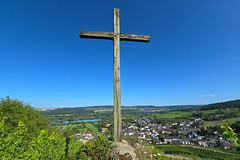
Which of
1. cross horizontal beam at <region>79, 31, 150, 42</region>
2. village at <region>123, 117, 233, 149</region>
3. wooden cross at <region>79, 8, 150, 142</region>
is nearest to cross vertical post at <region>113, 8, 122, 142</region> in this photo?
wooden cross at <region>79, 8, 150, 142</region>

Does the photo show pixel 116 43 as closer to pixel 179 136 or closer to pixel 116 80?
pixel 116 80

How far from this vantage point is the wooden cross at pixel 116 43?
336cm

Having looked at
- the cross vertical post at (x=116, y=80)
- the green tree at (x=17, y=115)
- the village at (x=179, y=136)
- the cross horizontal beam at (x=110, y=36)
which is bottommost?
the village at (x=179, y=136)

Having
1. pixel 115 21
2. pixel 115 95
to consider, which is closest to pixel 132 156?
pixel 115 95

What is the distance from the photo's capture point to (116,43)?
3.75 m

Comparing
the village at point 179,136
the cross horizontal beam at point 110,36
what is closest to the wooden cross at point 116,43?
the cross horizontal beam at point 110,36

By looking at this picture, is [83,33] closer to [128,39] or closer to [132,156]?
[128,39]

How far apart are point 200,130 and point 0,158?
87414 millimetres

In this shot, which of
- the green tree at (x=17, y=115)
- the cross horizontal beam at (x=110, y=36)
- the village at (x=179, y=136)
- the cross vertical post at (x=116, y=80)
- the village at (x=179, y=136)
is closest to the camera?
the cross vertical post at (x=116, y=80)

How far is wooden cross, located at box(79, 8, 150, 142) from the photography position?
11.0ft

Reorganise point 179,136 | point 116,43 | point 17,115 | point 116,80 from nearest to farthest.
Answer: point 116,80 < point 116,43 < point 17,115 < point 179,136

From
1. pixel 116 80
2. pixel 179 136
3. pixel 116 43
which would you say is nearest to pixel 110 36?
pixel 116 43

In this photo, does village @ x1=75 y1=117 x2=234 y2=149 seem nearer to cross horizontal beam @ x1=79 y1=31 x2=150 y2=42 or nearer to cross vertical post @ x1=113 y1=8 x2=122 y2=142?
cross vertical post @ x1=113 y1=8 x2=122 y2=142

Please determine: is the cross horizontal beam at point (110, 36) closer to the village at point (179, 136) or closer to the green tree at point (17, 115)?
the green tree at point (17, 115)
